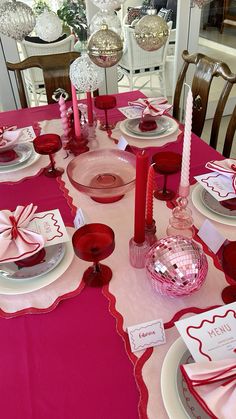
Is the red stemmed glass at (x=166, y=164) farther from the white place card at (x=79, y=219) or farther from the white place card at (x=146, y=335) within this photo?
the white place card at (x=146, y=335)

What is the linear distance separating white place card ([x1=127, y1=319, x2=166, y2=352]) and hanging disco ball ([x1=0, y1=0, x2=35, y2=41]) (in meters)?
1.00

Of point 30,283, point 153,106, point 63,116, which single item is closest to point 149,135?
point 153,106

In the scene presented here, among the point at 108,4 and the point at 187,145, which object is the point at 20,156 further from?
the point at 187,145

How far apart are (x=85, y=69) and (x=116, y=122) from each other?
1.27ft

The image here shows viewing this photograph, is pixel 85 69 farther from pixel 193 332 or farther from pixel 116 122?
pixel 193 332

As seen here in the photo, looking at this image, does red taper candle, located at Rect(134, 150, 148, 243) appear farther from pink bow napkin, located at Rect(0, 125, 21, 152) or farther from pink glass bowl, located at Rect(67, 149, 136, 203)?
pink bow napkin, located at Rect(0, 125, 21, 152)

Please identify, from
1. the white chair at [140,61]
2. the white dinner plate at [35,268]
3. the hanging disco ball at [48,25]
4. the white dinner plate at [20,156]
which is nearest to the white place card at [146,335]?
the white dinner plate at [35,268]

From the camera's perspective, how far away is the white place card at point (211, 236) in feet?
2.60

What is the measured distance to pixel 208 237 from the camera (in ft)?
2.68

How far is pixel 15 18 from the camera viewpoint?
3.65 ft

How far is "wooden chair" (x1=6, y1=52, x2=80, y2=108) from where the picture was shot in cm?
165

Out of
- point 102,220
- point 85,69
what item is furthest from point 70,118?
point 102,220

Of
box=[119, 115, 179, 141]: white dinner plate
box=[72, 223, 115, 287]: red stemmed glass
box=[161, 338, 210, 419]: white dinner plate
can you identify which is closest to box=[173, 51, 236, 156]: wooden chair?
box=[119, 115, 179, 141]: white dinner plate

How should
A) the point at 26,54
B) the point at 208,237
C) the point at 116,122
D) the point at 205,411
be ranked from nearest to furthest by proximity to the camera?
the point at 205,411, the point at 208,237, the point at 116,122, the point at 26,54
